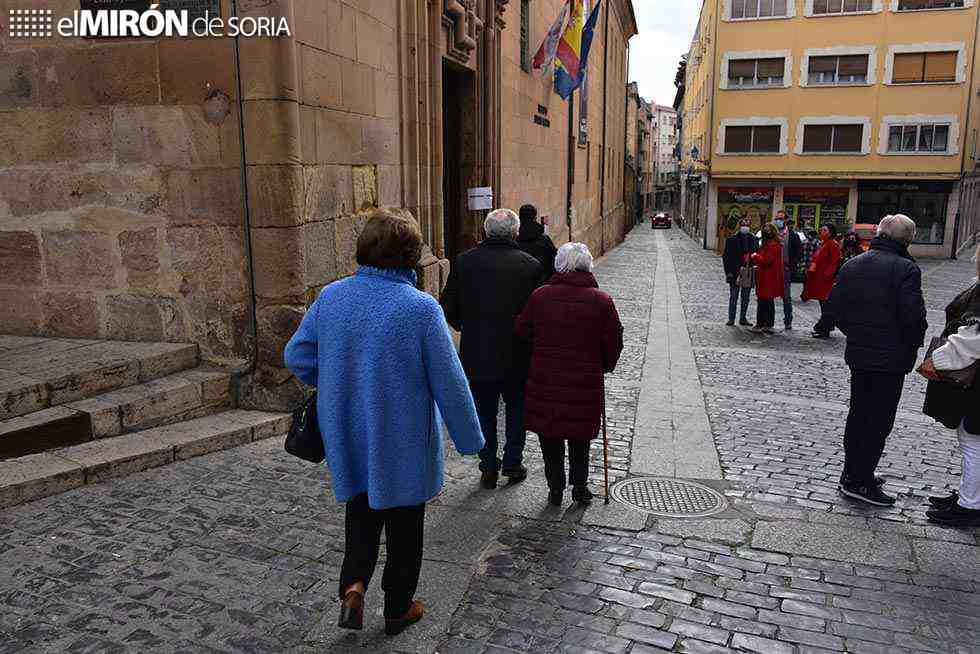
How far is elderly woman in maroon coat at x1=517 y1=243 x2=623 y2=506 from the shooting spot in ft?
15.3

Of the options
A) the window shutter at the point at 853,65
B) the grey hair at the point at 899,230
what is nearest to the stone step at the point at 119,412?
the grey hair at the point at 899,230

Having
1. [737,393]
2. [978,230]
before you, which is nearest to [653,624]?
[737,393]

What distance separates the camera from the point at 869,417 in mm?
5141

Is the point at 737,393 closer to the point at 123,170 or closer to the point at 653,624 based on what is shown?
the point at 653,624

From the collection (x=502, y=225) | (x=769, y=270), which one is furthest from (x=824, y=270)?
(x=502, y=225)

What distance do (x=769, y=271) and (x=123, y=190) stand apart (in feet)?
29.6

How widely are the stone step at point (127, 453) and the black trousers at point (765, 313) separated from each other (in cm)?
812

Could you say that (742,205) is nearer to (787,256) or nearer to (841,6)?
(841,6)

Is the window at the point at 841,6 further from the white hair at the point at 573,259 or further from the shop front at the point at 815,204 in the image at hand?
the white hair at the point at 573,259

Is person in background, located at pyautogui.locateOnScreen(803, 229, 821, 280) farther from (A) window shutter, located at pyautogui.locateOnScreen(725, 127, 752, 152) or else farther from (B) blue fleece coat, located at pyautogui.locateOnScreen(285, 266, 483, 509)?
(B) blue fleece coat, located at pyautogui.locateOnScreen(285, 266, 483, 509)

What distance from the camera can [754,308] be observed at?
47.6ft

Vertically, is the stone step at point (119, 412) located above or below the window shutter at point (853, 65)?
below

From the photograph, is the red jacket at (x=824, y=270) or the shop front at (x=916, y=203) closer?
the red jacket at (x=824, y=270)

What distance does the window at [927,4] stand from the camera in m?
32.5
